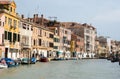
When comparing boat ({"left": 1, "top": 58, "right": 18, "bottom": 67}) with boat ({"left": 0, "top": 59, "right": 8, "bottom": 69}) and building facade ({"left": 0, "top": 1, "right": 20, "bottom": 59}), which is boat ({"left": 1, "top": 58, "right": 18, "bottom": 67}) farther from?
building facade ({"left": 0, "top": 1, "right": 20, "bottom": 59})

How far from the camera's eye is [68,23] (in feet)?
370

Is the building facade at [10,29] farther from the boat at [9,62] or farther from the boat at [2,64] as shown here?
the boat at [2,64]

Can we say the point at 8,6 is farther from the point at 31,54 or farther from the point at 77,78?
the point at 77,78

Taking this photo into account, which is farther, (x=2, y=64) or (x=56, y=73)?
(x=2, y=64)

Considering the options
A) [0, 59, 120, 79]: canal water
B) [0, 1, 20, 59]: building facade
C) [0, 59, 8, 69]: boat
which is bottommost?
[0, 59, 120, 79]: canal water

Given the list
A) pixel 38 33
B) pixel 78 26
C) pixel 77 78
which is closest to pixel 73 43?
pixel 78 26

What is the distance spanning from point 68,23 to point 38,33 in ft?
158

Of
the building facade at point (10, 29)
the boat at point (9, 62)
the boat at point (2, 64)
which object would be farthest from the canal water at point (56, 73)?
the building facade at point (10, 29)

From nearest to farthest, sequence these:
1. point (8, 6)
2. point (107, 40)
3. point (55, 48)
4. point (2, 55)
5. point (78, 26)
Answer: point (2, 55), point (8, 6), point (55, 48), point (78, 26), point (107, 40)

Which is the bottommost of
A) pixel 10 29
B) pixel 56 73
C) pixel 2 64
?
pixel 56 73

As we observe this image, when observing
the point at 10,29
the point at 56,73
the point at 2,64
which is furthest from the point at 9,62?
the point at 10,29

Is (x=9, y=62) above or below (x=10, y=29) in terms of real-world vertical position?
below

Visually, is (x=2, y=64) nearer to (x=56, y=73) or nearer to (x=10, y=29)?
(x=56, y=73)

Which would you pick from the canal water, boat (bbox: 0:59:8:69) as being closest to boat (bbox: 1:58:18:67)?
the canal water
